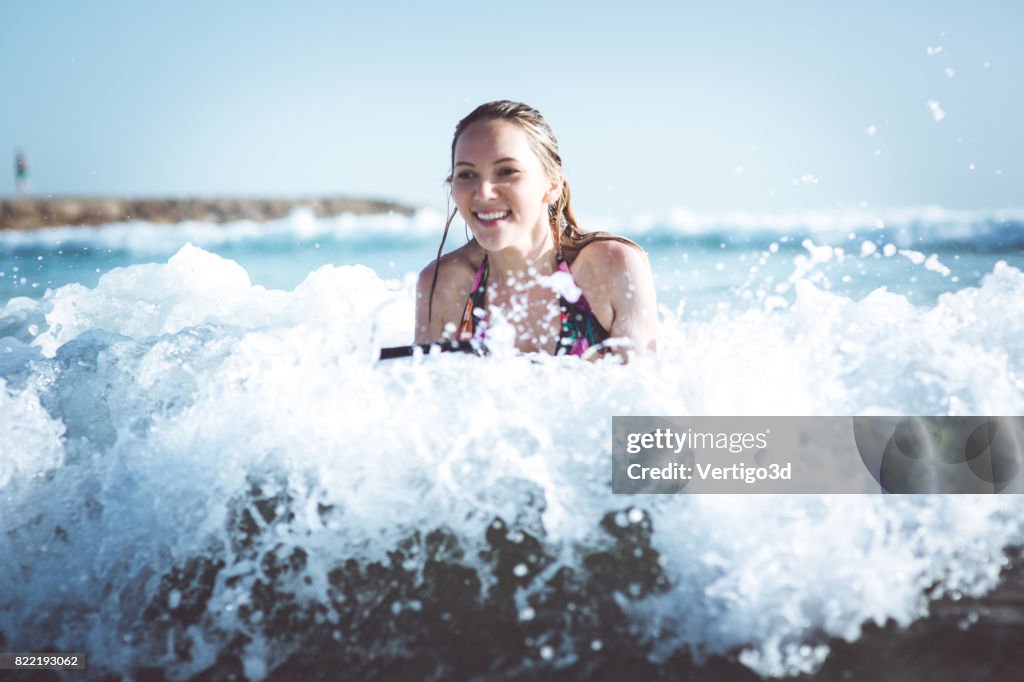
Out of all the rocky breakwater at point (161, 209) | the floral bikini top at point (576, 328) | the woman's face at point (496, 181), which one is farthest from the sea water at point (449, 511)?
the rocky breakwater at point (161, 209)

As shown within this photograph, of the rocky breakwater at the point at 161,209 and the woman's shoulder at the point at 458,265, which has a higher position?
the rocky breakwater at the point at 161,209

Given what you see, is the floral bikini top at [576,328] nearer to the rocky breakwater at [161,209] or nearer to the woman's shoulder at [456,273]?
the woman's shoulder at [456,273]

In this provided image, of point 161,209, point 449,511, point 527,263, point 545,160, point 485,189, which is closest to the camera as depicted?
point 449,511

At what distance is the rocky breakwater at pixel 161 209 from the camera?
2506 cm

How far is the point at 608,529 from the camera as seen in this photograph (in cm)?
189

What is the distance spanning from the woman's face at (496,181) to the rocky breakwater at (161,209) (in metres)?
25.6

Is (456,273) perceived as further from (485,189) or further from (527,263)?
(485,189)

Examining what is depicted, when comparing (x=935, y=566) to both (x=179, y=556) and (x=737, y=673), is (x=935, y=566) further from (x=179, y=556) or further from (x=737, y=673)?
(x=179, y=556)

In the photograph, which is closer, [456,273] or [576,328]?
[576,328]

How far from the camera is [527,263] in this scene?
2.81 meters

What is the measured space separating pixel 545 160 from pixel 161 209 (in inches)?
1137

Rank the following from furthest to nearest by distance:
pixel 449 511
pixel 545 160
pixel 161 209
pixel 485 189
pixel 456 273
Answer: pixel 161 209
pixel 456 273
pixel 545 160
pixel 485 189
pixel 449 511

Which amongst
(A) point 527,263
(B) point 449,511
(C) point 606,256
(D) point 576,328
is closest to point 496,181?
(A) point 527,263

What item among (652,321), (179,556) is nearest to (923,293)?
(652,321)
